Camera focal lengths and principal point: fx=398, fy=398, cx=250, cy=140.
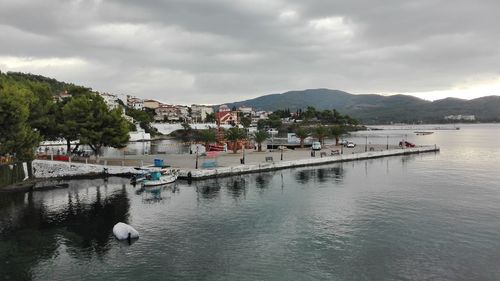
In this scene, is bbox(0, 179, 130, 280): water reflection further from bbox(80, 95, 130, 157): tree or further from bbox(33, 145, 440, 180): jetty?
bbox(80, 95, 130, 157): tree

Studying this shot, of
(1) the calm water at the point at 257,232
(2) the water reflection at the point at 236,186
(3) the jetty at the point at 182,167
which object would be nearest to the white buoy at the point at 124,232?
(1) the calm water at the point at 257,232

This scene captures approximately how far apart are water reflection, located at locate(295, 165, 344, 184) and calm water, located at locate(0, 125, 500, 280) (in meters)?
4.62

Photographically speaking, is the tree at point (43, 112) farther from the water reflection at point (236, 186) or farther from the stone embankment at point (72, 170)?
the water reflection at point (236, 186)

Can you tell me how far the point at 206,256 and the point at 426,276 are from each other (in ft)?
48.1

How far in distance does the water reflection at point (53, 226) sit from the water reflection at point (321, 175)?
27.9 metres

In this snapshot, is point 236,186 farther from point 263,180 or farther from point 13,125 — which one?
point 13,125

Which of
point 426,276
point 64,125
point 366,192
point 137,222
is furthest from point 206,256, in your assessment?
point 64,125

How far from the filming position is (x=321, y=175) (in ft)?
221

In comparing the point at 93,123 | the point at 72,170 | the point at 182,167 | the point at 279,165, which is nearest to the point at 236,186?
the point at 182,167

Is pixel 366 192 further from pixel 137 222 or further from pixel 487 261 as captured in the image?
pixel 137 222

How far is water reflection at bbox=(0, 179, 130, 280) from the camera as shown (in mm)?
28719

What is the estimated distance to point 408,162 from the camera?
293 feet

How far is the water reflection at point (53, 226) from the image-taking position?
1131 inches

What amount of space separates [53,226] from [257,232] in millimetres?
18516
